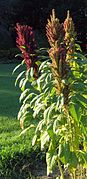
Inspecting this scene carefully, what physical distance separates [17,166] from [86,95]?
5.86ft

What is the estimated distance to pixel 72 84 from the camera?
297cm

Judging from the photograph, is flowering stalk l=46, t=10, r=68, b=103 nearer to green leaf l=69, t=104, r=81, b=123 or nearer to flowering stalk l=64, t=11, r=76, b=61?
green leaf l=69, t=104, r=81, b=123

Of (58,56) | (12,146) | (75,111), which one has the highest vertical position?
(58,56)

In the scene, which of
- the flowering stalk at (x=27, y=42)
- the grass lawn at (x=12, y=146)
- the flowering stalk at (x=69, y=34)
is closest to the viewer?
the flowering stalk at (x=27, y=42)

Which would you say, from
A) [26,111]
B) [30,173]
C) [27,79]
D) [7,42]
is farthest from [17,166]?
[7,42]

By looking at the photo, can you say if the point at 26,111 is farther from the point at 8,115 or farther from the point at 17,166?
the point at 8,115

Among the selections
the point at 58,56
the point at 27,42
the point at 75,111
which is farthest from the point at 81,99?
the point at 27,42

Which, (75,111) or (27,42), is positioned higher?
(27,42)

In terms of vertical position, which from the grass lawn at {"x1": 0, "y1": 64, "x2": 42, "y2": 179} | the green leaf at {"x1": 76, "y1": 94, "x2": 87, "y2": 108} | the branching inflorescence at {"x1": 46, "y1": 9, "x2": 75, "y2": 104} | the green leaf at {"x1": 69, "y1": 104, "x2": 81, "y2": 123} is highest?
the branching inflorescence at {"x1": 46, "y1": 9, "x2": 75, "y2": 104}

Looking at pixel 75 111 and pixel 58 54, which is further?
pixel 75 111

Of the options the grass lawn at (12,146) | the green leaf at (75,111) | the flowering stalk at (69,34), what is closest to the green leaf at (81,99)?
the green leaf at (75,111)

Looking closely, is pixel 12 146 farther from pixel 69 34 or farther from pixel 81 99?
pixel 81 99

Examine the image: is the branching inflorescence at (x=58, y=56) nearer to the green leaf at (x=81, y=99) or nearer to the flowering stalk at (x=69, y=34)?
the green leaf at (x=81, y=99)

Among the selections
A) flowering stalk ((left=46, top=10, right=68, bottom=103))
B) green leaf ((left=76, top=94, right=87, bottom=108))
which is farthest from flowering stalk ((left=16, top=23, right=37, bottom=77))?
green leaf ((left=76, top=94, right=87, bottom=108))
